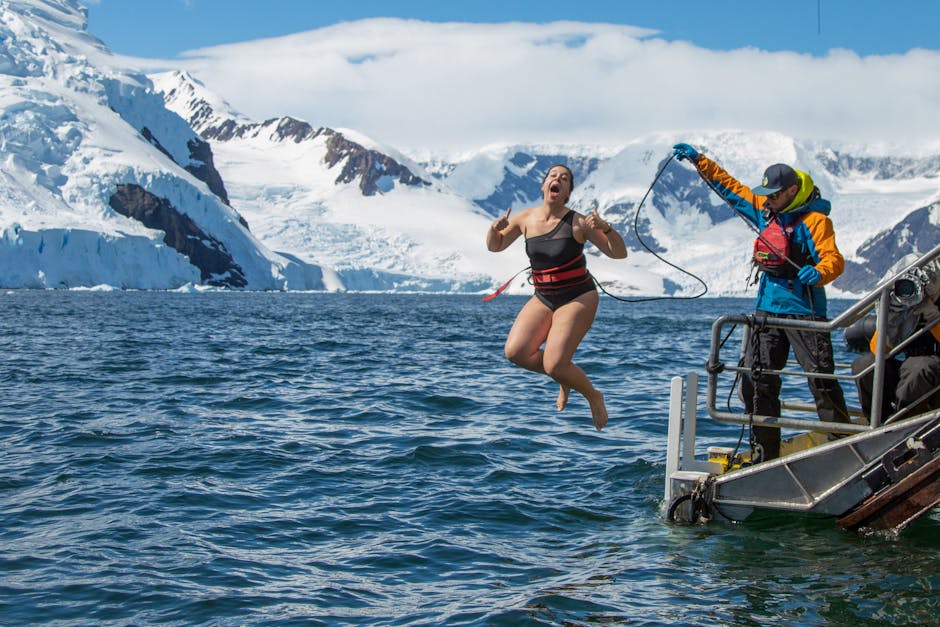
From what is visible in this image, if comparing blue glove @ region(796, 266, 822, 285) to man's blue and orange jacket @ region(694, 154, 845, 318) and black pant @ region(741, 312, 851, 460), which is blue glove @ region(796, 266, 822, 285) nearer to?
man's blue and orange jacket @ region(694, 154, 845, 318)

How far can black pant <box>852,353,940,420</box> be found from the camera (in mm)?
8602

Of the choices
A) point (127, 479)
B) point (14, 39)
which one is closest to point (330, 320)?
point (127, 479)

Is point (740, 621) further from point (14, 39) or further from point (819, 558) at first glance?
point (14, 39)

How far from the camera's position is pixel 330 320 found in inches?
2378

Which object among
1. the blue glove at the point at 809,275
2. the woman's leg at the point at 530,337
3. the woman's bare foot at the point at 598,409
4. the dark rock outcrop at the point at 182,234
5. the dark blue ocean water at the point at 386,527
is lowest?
the dark blue ocean water at the point at 386,527

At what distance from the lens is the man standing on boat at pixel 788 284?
8805mm

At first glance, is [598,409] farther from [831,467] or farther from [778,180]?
[778,180]

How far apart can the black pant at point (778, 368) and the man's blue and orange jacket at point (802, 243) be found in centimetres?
13

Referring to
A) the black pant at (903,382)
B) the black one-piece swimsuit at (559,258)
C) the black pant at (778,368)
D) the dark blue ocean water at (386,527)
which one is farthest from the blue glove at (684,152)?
the dark blue ocean water at (386,527)

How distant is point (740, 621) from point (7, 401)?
14.7m

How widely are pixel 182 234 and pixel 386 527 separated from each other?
137m

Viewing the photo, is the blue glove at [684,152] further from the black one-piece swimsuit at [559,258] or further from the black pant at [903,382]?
the black pant at [903,382]

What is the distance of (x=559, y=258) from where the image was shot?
9.10 metres

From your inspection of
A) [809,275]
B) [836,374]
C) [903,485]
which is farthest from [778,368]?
[903,485]
